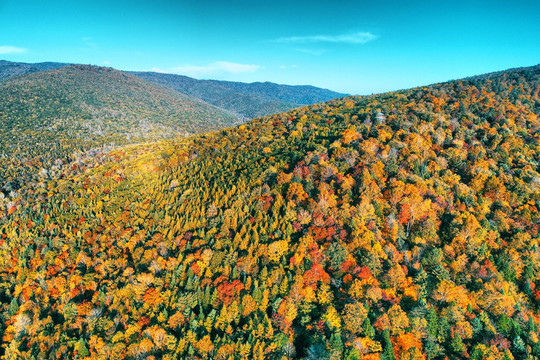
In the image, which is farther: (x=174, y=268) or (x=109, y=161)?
(x=109, y=161)

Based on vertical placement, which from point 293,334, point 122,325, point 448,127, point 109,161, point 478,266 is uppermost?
point 448,127

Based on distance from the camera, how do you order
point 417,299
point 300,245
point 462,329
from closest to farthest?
point 462,329, point 417,299, point 300,245

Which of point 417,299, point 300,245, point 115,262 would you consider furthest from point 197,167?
point 417,299

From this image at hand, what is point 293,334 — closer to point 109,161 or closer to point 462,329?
point 462,329

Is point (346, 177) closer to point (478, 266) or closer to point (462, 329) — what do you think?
point (478, 266)

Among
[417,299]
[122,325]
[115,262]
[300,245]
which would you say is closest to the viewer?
[417,299]

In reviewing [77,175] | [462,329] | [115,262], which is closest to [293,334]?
[462,329]

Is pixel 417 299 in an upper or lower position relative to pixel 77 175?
lower
